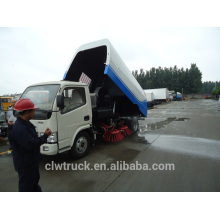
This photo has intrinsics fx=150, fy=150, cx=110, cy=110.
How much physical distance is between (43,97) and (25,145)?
2120mm

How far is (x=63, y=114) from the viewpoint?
369 cm

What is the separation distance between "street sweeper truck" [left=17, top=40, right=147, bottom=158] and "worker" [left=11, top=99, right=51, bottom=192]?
1335mm

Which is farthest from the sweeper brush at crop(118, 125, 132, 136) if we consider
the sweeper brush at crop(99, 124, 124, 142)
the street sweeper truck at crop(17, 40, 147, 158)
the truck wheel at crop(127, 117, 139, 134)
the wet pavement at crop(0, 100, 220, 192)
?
the wet pavement at crop(0, 100, 220, 192)

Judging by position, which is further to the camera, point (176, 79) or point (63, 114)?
point (176, 79)

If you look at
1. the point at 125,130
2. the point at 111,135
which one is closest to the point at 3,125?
the point at 111,135

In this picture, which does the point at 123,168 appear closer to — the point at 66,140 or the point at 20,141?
the point at 66,140

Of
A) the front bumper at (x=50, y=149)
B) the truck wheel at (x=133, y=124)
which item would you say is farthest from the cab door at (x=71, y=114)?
the truck wheel at (x=133, y=124)

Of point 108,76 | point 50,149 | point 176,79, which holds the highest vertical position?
point 176,79

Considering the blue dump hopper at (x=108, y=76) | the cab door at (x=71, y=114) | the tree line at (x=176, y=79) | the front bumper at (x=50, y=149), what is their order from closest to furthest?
1. the front bumper at (x=50, y=149)
2. the cab door at (x=71, y=114)
3. the blue dump hopper at (x=108, y=76)
4. the tree line at (x=176, y=79)

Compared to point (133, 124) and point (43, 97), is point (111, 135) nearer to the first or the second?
point (133, 124)

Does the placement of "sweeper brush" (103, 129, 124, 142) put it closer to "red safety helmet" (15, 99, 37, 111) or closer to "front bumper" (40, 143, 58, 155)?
"front bumper" (40, 143, 58, 155)

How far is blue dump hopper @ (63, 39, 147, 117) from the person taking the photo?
16.8ft

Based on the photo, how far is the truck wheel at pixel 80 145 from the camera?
4.11 m

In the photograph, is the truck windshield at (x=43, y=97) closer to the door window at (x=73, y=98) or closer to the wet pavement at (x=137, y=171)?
the door window at (x=73, y=98)
